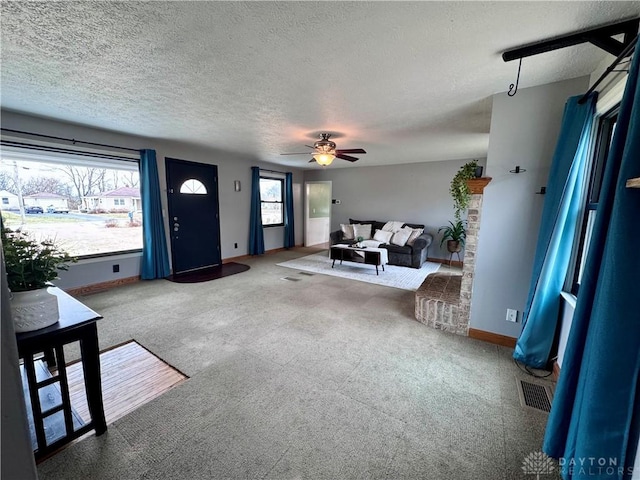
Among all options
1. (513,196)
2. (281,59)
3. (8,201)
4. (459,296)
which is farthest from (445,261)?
(8,201)

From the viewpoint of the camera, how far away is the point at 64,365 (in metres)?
1.41

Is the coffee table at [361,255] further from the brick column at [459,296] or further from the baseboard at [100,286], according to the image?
the baseboard at [100,286]

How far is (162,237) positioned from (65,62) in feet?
9.88

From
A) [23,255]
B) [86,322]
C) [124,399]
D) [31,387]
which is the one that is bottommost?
[124,399]

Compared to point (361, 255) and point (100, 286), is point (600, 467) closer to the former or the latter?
point (361, 255)

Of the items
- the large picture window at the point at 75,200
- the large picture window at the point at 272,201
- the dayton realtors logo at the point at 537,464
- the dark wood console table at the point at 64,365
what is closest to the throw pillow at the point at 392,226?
the large picture window at the point at 272,201

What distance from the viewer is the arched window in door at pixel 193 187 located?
194 inches

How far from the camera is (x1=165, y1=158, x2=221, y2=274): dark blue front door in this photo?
4.78 meters

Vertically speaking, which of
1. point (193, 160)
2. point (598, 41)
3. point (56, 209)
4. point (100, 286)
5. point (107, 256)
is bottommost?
point (100, 286)

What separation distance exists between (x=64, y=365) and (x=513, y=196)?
3.51 m

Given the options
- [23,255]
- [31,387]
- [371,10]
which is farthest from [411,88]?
[31,387]

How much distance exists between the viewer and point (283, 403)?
5.83 ft

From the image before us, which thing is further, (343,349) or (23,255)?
(343,349)

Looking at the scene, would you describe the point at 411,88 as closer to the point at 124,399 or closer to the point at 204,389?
the point at 204,389
